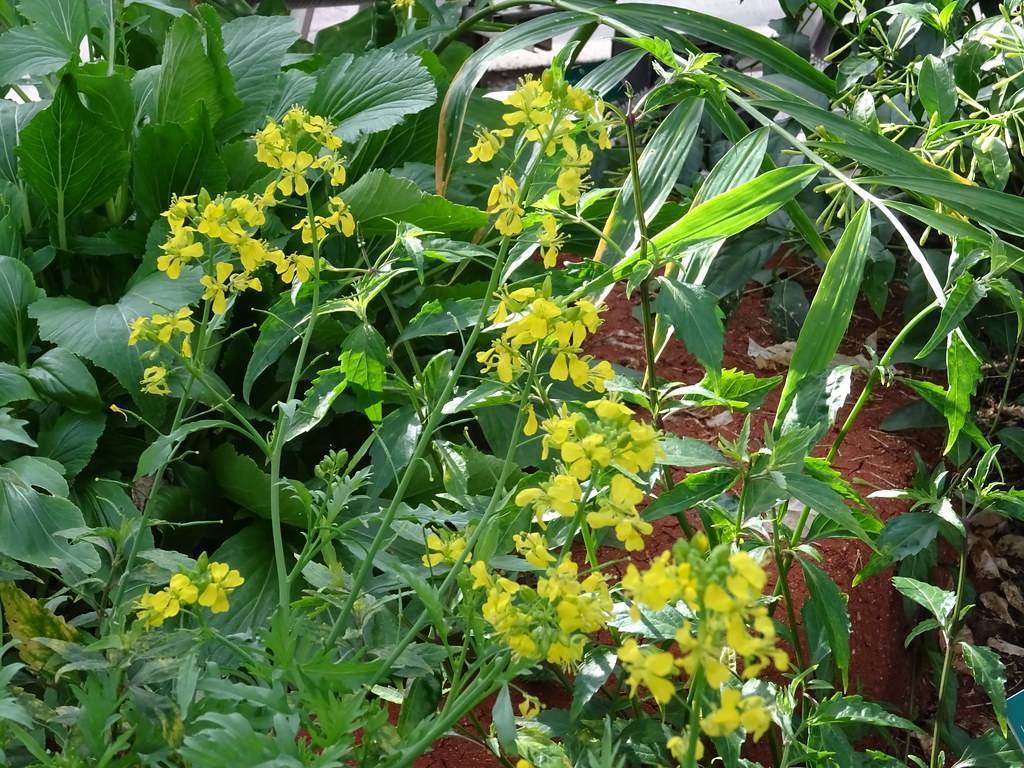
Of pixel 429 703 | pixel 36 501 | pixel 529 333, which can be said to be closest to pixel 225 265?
pixel 529 333

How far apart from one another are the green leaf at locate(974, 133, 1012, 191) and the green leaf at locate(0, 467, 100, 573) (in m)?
1.08

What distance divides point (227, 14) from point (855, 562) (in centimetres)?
158

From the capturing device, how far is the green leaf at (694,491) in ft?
3.00

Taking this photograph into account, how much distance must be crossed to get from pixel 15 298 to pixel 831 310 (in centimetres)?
102

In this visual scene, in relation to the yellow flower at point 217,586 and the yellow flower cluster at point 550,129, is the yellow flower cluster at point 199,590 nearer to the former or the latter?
the yellow flower at point 217,586

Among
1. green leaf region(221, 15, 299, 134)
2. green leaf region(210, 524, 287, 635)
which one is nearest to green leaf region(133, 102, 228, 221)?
green leaf region(221, 15, 299, 134)

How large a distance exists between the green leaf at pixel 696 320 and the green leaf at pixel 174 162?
832 mm

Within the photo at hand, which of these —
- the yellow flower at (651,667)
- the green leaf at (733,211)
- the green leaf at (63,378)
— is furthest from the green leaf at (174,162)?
the yellow flower at (651,667)

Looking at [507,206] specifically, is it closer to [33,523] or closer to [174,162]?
[33,523]

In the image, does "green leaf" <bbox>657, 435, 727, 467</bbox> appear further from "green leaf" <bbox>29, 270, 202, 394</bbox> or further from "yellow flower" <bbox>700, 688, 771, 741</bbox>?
"green leaf" <bbox>29, 270, 202, 394</bbox>

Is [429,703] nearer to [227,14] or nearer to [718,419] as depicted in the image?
[718,419]

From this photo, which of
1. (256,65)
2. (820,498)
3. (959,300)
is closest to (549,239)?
(820,498)

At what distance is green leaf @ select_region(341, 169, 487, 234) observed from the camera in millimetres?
1482

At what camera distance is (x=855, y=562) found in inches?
56.6
